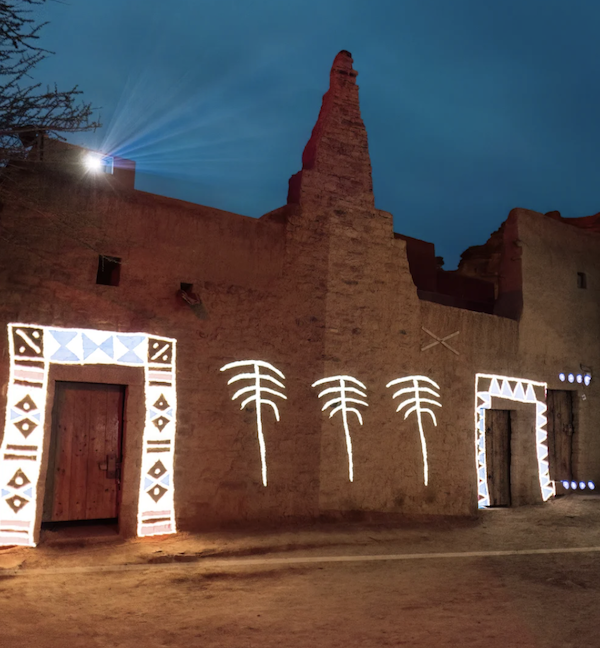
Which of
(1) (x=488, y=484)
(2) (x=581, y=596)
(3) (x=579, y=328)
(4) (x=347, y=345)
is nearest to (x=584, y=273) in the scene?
(3) (x=579, y=328)

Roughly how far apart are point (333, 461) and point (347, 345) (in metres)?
1.61

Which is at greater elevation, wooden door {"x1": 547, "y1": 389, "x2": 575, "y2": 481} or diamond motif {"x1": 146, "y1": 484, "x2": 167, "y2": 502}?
wooden door {"x1": 547, "y1": 389, "x2": 575, "y2": 481}

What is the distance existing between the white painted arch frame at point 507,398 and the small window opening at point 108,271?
5.92 metres

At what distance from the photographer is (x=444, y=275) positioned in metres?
14.0

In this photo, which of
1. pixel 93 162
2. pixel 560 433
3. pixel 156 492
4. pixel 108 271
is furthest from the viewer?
pixel 560 433

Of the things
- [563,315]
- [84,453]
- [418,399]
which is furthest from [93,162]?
[563,315]

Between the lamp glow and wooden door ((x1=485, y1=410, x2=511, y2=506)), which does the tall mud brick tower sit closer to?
wooden door ((x1=485, y1=410, x2=511, y2=506))

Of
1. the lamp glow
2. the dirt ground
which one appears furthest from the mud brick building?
the dirt ground

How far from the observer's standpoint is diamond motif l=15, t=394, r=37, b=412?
255 inches

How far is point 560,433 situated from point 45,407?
29.7ft

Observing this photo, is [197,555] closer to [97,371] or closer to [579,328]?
[97,371]

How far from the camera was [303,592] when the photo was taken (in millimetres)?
5285

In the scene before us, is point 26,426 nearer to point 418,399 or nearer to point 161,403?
point 161,403

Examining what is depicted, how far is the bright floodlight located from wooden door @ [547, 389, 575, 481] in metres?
8.71
